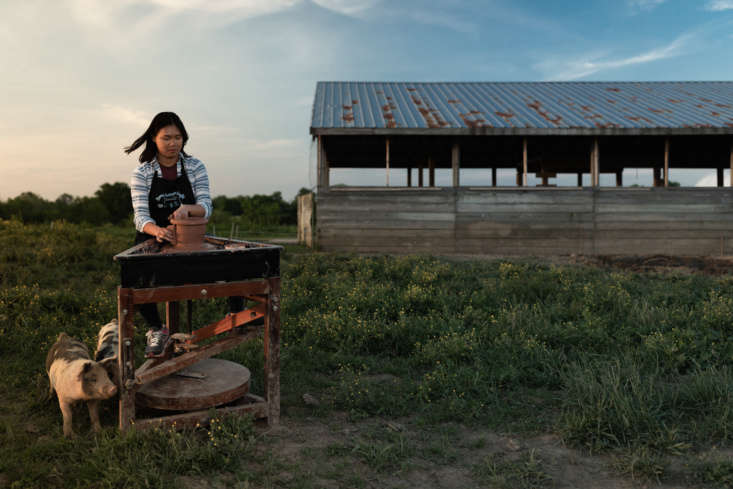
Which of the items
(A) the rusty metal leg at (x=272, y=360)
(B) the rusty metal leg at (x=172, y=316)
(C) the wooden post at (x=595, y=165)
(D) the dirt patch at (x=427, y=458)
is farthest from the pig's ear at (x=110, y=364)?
(C) the wooden post at (x=595, y=165)

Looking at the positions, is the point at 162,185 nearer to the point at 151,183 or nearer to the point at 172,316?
the point at 151,183

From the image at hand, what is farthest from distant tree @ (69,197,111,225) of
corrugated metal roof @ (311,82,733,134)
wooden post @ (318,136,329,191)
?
wooden post @ (318,136,329,191)

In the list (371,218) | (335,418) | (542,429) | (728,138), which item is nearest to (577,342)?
(542,429)

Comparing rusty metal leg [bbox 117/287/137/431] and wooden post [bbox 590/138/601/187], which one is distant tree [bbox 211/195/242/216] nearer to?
wooden post [bbox 590/138/601/187]

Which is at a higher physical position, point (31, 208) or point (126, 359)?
point (31, 208)

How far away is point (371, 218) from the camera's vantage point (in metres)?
14.0

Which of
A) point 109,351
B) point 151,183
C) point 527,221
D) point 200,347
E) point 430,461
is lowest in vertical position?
point 430,461

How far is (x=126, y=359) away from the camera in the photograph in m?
3.50

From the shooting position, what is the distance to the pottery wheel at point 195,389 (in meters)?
3.70

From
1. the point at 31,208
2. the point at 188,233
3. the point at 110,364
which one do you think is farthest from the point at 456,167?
the point at 31,208

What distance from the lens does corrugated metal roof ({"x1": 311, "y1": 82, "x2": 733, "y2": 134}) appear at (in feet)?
45.3

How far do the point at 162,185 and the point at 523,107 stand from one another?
14052 mm

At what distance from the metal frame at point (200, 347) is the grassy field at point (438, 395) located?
0.15 metres

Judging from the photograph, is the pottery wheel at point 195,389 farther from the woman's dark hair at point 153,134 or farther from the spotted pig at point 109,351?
the woman's dark hair at point 153,134
